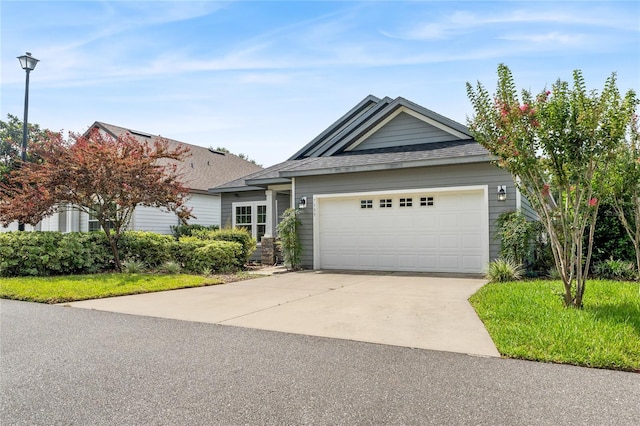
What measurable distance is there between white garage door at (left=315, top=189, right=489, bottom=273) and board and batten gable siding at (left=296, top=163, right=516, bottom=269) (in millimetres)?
211

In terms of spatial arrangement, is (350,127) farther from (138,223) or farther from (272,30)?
(138,223)

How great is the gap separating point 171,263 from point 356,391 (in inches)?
338

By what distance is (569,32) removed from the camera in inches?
300

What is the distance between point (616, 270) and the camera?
27.4 feet

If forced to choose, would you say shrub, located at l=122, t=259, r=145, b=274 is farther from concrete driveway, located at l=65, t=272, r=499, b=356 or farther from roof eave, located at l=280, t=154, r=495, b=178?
roof eave, located at l=280, t=154, r=495, b=178

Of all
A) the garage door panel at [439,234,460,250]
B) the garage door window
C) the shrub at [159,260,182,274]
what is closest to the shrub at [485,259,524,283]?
the garage door panel at [439,234,460,250]

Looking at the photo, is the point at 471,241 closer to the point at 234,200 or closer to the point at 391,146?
the point at 391,146

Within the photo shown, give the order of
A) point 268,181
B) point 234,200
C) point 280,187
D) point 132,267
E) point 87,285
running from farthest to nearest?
point 234,200
point 280,187
point 268,181
point 132,267
point 87,285

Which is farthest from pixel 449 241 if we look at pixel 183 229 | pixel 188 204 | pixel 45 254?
pixel 188 204

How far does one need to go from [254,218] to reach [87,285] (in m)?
7.87

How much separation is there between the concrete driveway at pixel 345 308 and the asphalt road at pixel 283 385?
51cm

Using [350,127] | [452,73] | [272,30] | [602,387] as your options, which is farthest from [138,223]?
[602,387]

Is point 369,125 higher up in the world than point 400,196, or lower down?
higher up

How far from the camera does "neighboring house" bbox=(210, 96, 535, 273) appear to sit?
9.94 meters
